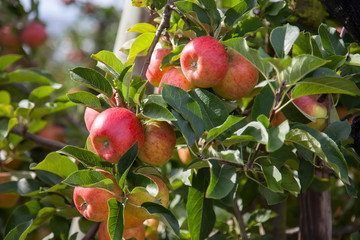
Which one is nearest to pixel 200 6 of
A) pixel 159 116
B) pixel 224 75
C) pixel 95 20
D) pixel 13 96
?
pixel 224 75

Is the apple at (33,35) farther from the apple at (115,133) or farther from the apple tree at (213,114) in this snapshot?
the apple at (115,133)

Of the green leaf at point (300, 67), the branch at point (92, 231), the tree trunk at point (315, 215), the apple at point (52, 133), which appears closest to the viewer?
the green leaf at point (300, 67)

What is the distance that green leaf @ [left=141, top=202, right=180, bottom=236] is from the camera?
73cm

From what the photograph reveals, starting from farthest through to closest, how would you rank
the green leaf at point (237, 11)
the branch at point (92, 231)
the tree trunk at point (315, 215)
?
1. the tree trunk at point (315, 215)
2. the branch at point (92, 231)
3. the green leaf at point (237, 11)

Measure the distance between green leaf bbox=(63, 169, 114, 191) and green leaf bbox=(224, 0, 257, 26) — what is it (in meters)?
0.38

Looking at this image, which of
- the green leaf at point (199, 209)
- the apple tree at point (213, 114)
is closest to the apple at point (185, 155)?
the apple tree at point (213, 114)

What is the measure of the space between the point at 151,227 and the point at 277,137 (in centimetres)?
57

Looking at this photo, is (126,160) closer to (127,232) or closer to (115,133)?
(115,133)

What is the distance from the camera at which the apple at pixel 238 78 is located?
804 mm

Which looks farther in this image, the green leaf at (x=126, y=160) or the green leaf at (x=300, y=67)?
the green leaf at (x=126, y=160)

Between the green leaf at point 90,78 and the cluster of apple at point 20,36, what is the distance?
4.57ft

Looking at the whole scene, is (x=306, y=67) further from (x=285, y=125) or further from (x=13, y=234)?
(x=13, y=234)

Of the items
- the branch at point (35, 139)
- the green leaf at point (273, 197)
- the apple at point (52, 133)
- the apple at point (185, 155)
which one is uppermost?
the green leaf at point (273, 197)

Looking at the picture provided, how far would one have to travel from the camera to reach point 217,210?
3.71 feet
